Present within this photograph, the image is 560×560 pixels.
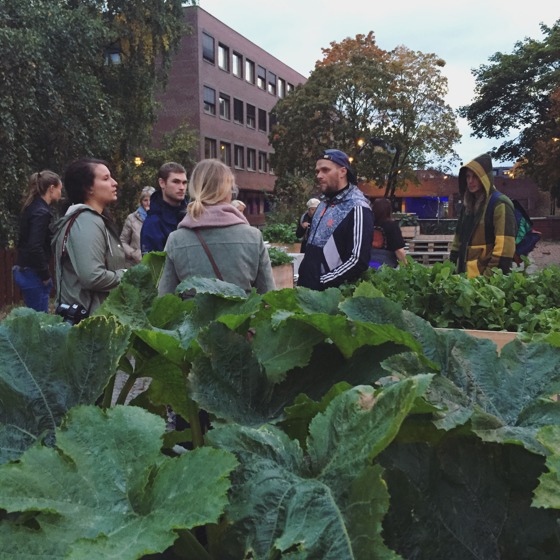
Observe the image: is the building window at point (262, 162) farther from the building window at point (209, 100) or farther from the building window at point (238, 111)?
the building window at point (209, 100)

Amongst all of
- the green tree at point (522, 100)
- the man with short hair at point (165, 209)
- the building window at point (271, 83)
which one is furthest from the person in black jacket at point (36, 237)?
the building window at point (271, 83)

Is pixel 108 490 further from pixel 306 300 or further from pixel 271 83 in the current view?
pixel 271 83

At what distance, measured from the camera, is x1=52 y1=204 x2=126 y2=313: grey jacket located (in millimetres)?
3975

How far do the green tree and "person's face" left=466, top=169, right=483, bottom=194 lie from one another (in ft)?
116

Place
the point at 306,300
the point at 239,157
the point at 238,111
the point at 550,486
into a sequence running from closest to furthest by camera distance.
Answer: the point at 550,486
the point at 306,300
the point at 238,111
the point at 239,157

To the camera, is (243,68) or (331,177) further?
(243,68)

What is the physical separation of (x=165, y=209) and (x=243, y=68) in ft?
150

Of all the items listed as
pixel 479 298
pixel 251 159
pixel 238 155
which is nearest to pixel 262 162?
pixel 251 159

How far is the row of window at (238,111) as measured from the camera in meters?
43.3

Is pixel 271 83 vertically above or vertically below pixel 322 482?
above

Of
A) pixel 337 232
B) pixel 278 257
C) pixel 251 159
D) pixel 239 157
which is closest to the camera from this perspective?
pixel 337 232

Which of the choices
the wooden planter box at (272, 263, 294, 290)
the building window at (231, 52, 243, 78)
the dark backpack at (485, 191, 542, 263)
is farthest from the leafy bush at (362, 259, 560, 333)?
the building window at (231, 52, 243, 78)

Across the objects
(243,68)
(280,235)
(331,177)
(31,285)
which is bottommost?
(31,285)

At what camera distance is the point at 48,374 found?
3.05 ft
